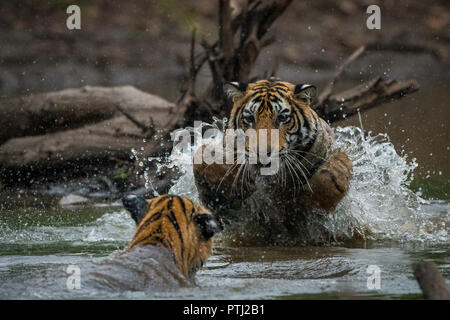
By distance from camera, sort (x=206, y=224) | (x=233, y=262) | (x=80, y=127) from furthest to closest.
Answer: (x=80, y=127)
(x=233, y=262)
(x=206, y=224)

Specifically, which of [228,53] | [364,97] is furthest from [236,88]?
[364,97]

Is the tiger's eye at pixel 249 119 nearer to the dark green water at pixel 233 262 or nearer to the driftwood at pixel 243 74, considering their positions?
the dark green water at pixel 233 262

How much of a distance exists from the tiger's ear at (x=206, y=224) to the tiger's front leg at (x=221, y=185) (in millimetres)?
1401

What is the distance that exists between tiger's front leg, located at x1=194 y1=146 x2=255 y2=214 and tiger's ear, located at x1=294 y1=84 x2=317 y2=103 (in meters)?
0.57

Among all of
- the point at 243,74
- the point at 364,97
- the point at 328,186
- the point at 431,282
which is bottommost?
the point at 431,282

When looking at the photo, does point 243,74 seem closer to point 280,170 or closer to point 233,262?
point 280,170

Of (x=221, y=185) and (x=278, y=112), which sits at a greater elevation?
(x=278, y=112)

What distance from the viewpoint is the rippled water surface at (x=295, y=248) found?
342 cm

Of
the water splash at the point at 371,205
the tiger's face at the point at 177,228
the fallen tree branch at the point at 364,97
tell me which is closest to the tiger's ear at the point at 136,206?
the tiger's face at the point at 177,228

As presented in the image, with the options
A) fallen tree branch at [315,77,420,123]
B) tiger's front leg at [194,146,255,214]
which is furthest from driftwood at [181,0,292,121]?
tiger's front leg at [194,146,255,214]

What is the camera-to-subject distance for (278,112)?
15.5 ft

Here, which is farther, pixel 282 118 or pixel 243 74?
pixel 243 74

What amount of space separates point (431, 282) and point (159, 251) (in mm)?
1145

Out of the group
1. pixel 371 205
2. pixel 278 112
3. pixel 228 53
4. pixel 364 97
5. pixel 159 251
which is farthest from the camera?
pixel 364 97
